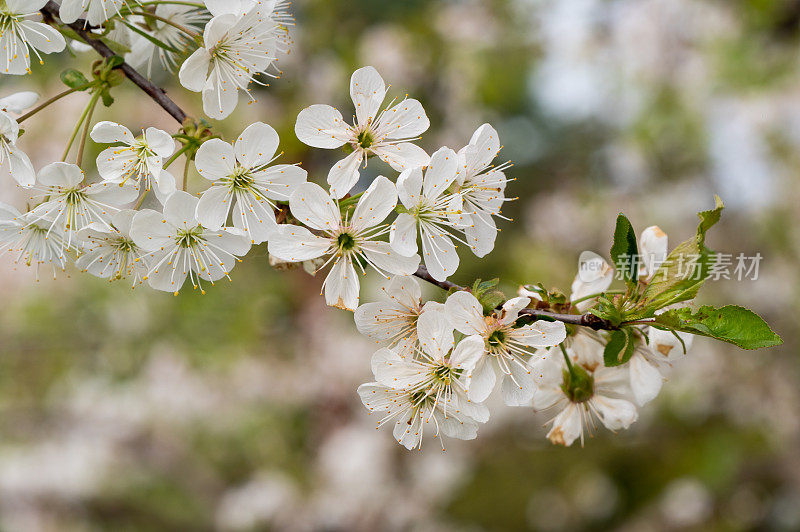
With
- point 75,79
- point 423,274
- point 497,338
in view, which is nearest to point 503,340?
point 497,338

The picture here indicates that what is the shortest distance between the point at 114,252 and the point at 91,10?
249 millimetres

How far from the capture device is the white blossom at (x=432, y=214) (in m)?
0.64

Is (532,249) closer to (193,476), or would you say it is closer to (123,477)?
(193,476)

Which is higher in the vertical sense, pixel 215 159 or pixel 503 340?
pixel 215 159

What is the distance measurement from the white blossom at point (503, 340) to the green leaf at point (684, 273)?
0.31 ft

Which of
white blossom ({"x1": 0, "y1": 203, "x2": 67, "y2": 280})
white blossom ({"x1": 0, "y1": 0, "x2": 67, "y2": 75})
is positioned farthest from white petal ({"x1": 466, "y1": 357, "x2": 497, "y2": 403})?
white blossom ({"x1": 0, "y1": 0, "x2": 67, "y2": 75})

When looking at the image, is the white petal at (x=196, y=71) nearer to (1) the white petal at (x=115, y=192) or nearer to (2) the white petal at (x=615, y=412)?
(1) the white petal at (x=115, y=192)

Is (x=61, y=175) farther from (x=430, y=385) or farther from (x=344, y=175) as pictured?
(x=430, y=385)

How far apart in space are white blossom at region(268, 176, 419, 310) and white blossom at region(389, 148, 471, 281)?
0.02m

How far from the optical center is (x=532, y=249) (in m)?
4.14

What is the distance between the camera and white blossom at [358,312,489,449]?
2.21 feet

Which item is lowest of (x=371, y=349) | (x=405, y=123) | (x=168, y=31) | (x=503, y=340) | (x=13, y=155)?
(x=371, y=349)

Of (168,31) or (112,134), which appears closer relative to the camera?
(112,134)

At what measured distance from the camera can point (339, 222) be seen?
0.67m
